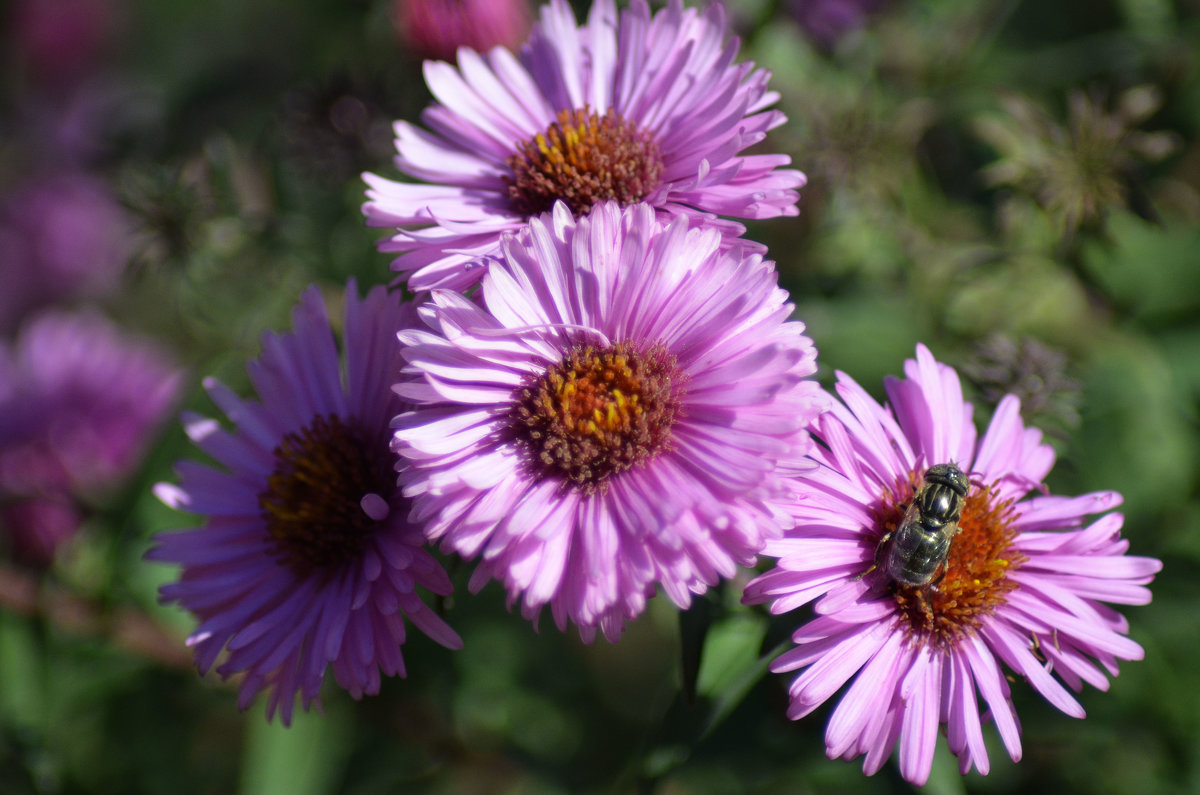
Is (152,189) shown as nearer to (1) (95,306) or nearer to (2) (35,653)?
(2) (35,653)

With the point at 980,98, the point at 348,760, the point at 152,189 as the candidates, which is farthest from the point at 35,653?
the point at 980,98

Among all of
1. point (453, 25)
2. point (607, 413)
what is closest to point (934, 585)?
point (607, 413)

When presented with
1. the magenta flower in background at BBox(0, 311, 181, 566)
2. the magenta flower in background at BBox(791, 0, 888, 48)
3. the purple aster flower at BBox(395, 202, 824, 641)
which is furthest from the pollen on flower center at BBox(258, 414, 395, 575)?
the magenta flower in background at BBox(791, 0, 888, 48)

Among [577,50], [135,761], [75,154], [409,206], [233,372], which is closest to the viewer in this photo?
[409,206]

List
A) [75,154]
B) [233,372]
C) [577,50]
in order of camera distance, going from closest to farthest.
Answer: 1. [577,50]
2. [233,372]
3. [75,154]

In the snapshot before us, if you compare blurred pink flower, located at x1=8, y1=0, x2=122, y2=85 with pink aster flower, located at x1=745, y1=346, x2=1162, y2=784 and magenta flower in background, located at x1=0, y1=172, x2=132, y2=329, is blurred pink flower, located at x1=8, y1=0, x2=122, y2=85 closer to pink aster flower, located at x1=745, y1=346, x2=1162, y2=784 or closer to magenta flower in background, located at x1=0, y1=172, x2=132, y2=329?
magenta flower in background, located at x1=0, y1=172, x2=132, y2=329

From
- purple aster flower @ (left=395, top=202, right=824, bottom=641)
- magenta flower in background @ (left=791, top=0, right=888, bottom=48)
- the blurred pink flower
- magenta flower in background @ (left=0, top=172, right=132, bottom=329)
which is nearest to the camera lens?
purple aster flower @ (left=395, top=202, right=824, bottom=641)

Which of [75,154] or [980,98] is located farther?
[75,154]
